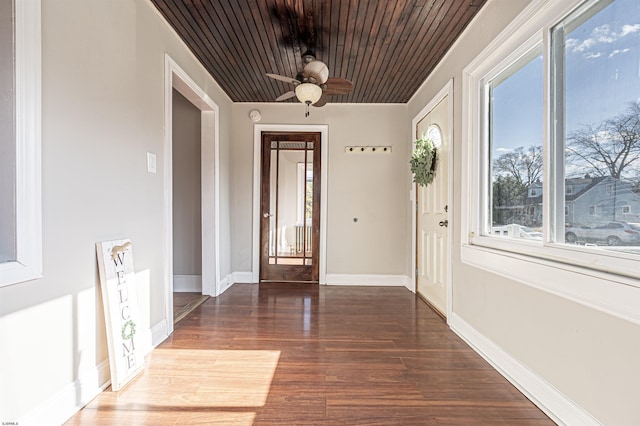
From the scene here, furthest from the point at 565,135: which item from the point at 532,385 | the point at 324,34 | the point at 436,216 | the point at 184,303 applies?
the point at 184,303

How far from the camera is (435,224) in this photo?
3.33 m

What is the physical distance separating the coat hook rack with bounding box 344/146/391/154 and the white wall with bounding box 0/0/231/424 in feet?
8.47

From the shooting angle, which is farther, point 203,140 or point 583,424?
point 203,140

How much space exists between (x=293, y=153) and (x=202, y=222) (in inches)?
61.9

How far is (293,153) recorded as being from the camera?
4395 mm

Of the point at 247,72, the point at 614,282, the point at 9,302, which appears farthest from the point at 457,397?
the point at 247,72

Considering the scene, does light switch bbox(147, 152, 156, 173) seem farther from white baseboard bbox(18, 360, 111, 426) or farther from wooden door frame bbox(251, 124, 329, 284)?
wooden door frame bbox(251, 124, 329, 284)

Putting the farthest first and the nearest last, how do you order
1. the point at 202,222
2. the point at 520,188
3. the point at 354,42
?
the point at 202,222 < the point at 354,42 < the point at 520,188

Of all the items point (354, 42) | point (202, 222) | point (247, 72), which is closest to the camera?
point (354, 42)

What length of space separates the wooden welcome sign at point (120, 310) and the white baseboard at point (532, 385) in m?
2.31

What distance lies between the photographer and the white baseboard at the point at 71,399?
137 cm

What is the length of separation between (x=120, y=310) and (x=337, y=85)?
239cm

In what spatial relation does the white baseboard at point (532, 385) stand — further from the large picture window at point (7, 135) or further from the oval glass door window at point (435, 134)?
the large picture window at point (7, 135)

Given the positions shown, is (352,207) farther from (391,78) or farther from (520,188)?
(520,188)
